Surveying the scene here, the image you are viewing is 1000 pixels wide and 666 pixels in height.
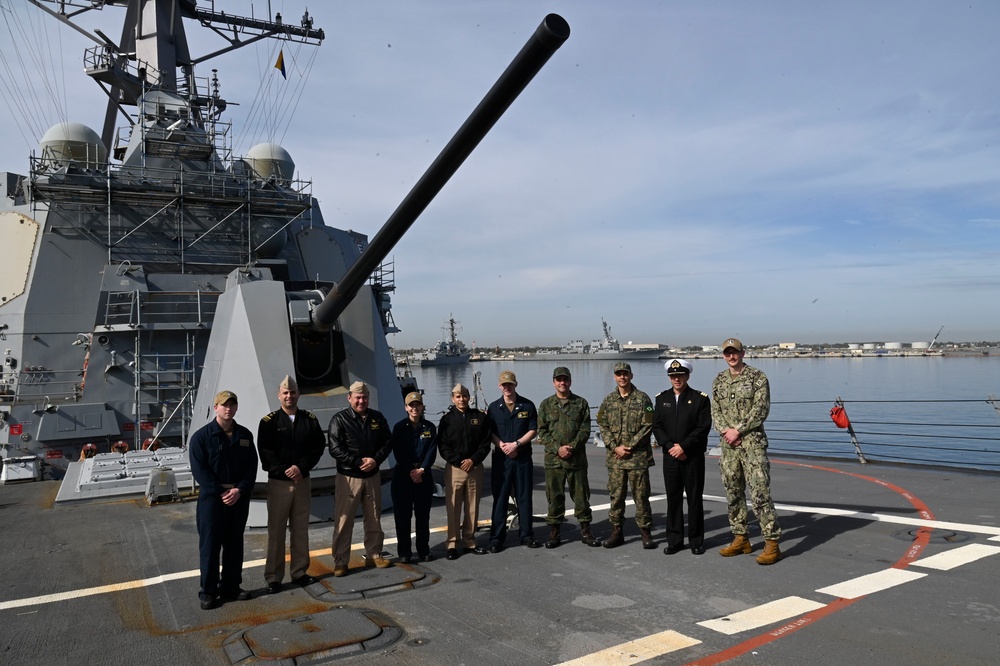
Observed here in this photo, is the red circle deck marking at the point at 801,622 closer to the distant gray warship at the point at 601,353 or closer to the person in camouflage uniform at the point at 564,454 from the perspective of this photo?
the person in camouflage uniform at the point at 564,454

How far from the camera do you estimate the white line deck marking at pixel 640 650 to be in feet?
11.6

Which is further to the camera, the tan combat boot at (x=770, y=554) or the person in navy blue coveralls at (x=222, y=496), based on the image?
the tan combat boot at (x=770, y=554)

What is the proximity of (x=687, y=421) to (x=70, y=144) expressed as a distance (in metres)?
15.4

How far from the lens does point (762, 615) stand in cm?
411

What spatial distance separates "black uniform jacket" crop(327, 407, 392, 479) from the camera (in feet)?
17.9

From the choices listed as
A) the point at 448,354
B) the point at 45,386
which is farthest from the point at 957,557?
the point at 448,354

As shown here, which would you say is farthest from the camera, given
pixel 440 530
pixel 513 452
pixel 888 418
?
pixel 888 418

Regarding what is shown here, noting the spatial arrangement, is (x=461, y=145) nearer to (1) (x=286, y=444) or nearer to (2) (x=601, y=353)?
(1) (x=286, y=444)

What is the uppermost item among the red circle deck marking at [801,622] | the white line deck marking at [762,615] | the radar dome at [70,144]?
the radar dome at [70,144]

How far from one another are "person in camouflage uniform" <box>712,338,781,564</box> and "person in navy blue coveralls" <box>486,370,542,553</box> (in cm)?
148

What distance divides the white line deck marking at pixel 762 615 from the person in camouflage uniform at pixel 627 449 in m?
1.49

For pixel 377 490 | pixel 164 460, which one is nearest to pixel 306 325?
pixel 377 490

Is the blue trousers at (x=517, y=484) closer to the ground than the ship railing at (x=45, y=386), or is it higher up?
closer to the ground

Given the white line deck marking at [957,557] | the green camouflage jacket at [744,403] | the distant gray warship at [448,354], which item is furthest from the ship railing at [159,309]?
the distant gray warship at [448,354]
